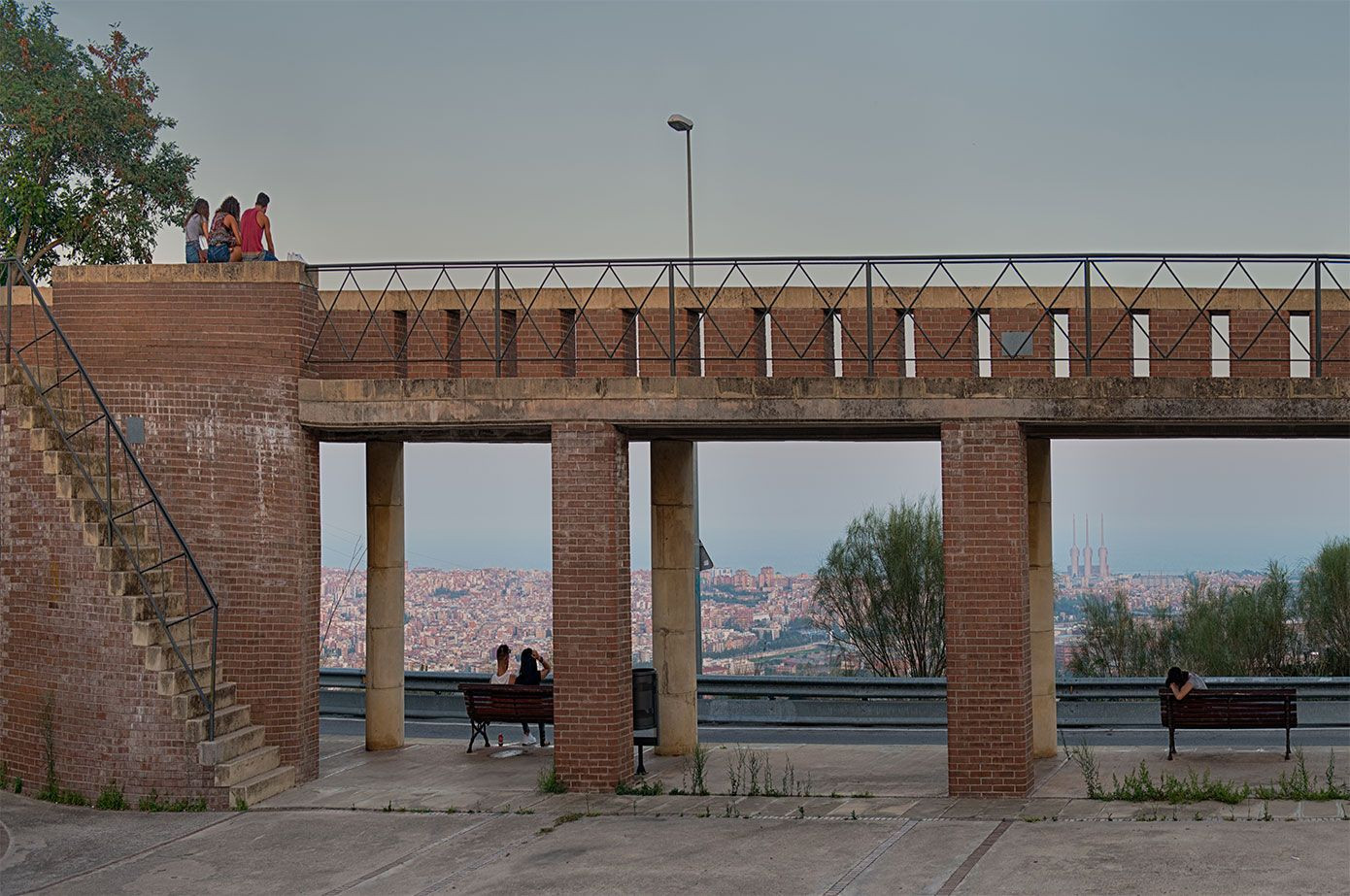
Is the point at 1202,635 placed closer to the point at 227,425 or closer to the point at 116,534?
the point at 227,425

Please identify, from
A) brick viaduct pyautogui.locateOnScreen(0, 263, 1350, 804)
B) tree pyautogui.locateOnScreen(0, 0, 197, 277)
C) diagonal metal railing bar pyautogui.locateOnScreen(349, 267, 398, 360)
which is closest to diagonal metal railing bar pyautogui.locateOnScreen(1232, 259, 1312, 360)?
brick viaduct pyautogui.locateOnScreen(0, 263, 1350, 804)

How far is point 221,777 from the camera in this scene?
52.4 feet

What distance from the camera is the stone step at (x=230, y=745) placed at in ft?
52.4

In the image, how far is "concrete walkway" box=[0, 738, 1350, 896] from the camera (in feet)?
41.3

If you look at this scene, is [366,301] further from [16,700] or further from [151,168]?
[151,168]

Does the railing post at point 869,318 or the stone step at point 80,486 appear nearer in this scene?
the stone step at point 80,486

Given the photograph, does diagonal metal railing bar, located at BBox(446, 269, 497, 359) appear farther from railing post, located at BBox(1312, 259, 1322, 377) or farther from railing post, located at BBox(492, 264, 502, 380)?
railing post, located at BBox(1312, 259, 1322, 377)

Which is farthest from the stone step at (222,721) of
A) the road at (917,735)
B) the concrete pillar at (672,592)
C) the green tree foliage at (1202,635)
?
the green tree foliage at (1202,635)

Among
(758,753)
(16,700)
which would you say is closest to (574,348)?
(758,753)

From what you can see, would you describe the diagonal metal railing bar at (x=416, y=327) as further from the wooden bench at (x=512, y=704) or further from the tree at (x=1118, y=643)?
the tree at (x=1118, y=643)

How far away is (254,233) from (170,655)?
4.83m

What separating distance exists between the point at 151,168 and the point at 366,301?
482 inches

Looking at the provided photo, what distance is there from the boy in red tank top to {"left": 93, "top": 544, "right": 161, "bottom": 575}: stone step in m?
3.43

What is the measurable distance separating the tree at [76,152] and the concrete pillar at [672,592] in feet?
42.8
